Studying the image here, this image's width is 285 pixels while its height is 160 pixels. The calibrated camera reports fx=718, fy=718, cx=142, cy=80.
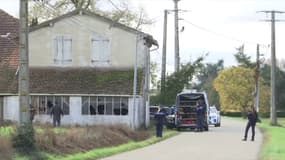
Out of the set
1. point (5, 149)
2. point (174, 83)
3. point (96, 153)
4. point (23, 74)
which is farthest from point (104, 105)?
point (5, 149)

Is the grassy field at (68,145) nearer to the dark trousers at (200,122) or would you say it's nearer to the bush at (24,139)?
the bush at (24,139)

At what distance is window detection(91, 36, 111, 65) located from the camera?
47.8 meters

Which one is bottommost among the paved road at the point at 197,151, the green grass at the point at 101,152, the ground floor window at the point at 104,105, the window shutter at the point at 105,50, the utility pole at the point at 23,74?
the paved road at the point at 197,151

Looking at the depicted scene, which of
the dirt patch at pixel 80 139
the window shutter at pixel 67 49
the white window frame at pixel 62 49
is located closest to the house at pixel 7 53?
the white window frame at pixel 62 49

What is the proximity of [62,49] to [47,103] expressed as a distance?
399 centimetres

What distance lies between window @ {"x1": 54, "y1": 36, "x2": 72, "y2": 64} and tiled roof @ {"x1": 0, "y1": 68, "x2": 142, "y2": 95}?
24.6 inches

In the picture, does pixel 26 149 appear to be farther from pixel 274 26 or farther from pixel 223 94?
pixel 223 94

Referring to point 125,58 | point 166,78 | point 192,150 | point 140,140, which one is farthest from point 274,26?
point 192,150

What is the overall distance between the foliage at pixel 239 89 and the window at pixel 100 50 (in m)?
54.5

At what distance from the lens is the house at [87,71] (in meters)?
45.8

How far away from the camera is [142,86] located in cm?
4688

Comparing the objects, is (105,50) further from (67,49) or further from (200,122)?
(200,122)

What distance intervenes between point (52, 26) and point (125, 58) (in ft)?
17.6

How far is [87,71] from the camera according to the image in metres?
47.7
